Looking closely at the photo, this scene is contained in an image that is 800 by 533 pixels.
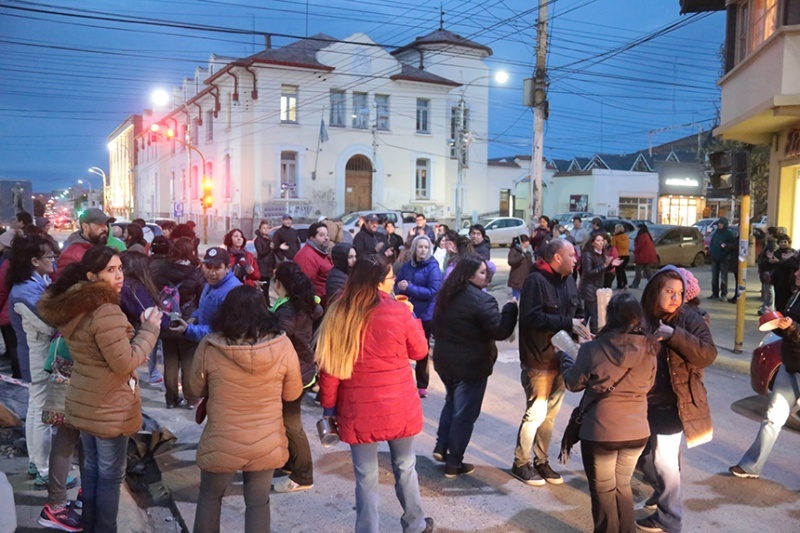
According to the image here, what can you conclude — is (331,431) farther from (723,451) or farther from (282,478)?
(723,451)

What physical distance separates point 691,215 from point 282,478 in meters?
56.7

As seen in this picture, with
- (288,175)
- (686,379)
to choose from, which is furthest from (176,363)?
(288,175)

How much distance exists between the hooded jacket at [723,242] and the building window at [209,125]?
30.7 m

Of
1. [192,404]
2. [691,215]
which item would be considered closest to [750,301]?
[192,404]

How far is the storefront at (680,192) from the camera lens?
5425cm

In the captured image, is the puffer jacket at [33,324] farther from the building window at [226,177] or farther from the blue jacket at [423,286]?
the building window at [226,177]

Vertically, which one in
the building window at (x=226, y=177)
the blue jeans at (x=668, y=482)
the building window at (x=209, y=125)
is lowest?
the blue jeans at (x=668, y=482)

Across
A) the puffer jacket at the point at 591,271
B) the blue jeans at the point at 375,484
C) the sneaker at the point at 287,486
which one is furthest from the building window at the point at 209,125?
the blue jeans at the point at 375,484

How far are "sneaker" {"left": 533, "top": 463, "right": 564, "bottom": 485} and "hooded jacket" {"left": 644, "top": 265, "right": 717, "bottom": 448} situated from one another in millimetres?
1291

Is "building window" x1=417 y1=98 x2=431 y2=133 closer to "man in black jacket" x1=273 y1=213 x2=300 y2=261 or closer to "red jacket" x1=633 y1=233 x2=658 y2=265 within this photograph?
Result: "red jacket" x1=633 y1=233 x2=658 y2=265

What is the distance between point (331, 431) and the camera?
4.05m

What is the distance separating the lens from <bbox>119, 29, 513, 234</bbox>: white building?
3406cm

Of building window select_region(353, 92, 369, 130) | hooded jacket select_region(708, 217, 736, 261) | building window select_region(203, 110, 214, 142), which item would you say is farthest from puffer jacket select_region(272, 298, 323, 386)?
building window select_region(203, 110, 214, 142)

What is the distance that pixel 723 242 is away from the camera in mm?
14742
